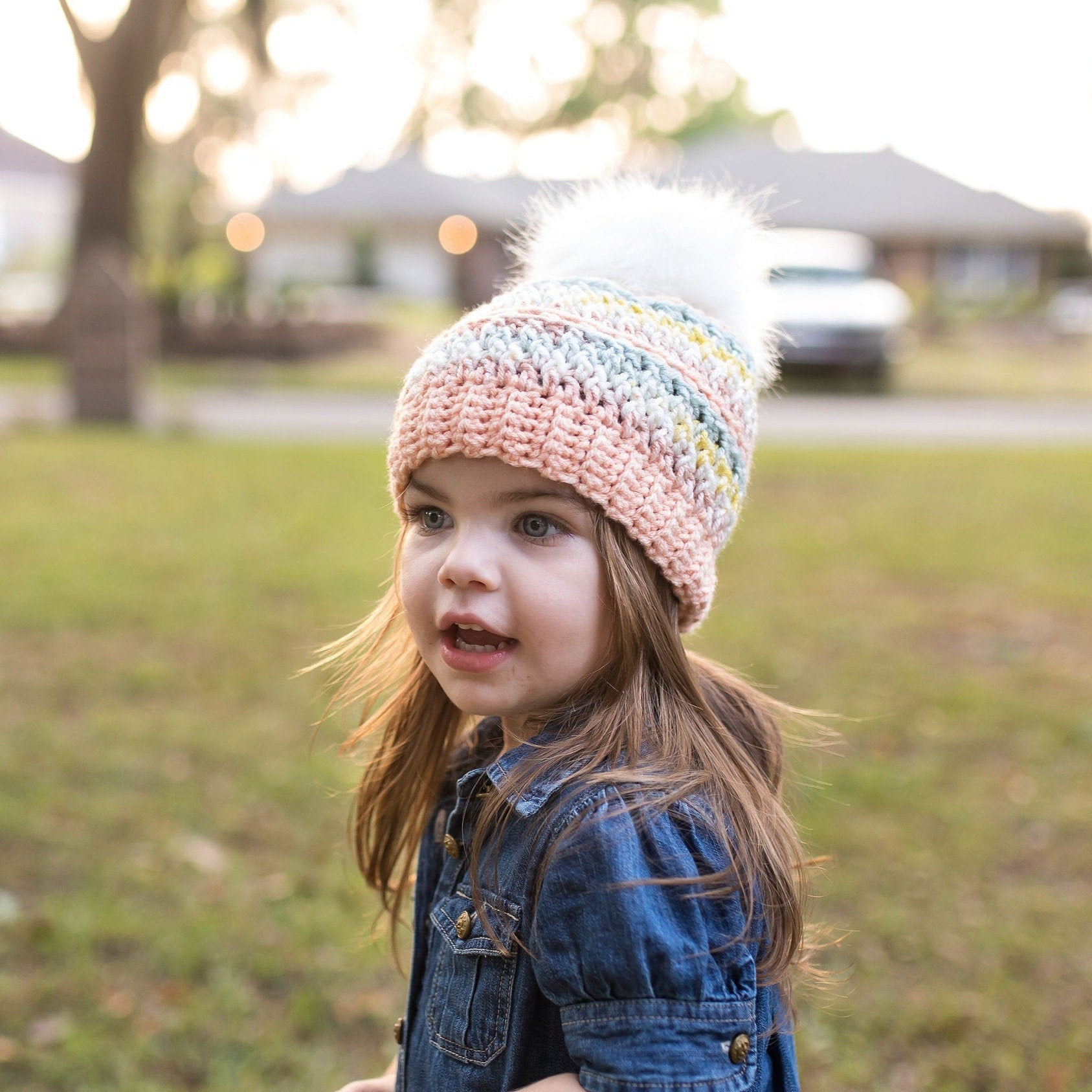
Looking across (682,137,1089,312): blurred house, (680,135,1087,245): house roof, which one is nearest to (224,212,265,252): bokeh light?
(680,135,1087,245): house roof

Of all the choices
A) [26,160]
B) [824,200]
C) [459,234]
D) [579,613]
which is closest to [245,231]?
[459,234]

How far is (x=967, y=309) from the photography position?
2558 cm

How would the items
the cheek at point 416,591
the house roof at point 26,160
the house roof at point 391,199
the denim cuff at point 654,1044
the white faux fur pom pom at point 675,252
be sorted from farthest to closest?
→ 1. the house roof at point 26,160
2. the house roof at point 391,199
3. the white faux fur pom pom at point 675,252
4. the cheek at point 416,591
5. the denim cuff at point 654,1044

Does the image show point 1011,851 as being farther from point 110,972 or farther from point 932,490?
point 932,490

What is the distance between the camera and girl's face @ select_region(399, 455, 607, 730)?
1441 millimetres

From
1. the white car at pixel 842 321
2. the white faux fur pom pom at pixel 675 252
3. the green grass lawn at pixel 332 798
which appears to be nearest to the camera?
the white faux fur pom pom at pixel 675 252

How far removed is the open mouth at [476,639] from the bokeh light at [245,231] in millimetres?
31137

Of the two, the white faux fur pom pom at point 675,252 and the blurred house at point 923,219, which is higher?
the blurred house at point 923,219

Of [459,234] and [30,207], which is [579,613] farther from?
[30,207]

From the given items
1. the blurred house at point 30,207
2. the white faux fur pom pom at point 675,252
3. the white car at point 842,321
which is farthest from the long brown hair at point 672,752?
Result: the blurred house at point 30,207

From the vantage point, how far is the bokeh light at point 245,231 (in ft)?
101

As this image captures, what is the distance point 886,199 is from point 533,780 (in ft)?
102

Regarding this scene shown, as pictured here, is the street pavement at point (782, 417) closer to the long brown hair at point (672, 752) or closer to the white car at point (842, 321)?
the white car at point (842, 321)

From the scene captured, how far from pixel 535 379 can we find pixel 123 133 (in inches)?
593
